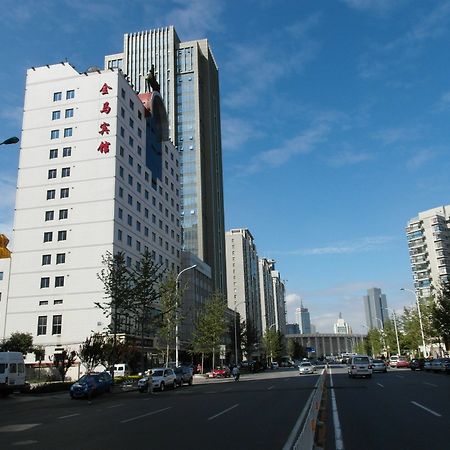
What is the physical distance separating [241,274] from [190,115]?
61.8 m

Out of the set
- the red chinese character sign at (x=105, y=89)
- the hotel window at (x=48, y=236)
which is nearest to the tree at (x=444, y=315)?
the hotel window at (x=48, y=236)

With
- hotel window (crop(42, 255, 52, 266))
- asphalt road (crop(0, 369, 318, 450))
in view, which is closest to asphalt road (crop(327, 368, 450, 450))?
asphalt road (crop(0, 369, 318, 450))

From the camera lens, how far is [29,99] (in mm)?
70562

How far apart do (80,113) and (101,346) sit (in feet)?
126

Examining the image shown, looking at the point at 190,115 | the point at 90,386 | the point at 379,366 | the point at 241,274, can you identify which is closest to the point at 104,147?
the point at 90,386

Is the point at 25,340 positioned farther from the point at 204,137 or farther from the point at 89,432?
the point at 204,137

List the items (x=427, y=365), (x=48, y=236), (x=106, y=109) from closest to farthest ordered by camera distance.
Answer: (x=427, y=365) → (x=48, y=236) → (x=106, y=109)

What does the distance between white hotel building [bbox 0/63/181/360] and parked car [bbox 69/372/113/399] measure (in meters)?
26.6

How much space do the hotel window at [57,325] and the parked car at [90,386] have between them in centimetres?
2992

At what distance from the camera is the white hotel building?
2376 inches

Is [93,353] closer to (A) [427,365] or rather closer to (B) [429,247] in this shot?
(A) [427,365]

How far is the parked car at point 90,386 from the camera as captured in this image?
95.6 ft

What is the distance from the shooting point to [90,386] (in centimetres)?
2945

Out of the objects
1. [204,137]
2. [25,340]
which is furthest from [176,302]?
[204,137]
